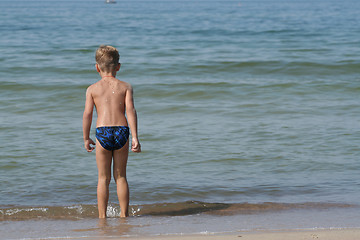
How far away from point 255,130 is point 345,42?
1747cm

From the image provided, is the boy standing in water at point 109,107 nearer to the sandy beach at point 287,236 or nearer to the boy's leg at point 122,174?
the boy's leg at point 122,174

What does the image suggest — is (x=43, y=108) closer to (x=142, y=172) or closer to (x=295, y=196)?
(x=142, y=172)

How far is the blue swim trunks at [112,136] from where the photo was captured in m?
4.25

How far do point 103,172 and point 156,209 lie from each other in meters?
0.83

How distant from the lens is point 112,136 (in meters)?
4.25

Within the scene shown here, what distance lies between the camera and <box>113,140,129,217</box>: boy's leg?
14.3 feet

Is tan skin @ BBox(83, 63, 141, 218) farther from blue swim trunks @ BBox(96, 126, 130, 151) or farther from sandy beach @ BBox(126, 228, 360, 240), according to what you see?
sandy beach @ BBox(126, 228, 360, 240)

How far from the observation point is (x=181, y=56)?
19344mm

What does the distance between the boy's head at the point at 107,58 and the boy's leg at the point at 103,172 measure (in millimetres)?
591

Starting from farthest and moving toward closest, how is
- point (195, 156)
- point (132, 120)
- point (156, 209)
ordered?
point (195, 156) < point (156, 209) < point (132, 120)

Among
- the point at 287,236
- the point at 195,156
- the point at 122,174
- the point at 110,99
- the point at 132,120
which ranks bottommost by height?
the point at 195,156

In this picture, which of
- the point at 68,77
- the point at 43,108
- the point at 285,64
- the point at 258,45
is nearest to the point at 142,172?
the point at 43,108

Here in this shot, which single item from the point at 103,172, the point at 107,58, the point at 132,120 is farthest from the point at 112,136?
the point at 107,58

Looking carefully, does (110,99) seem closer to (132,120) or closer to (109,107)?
(109,107)
